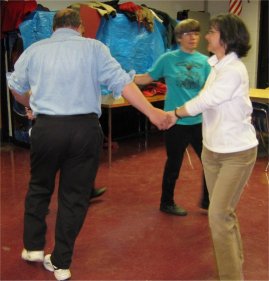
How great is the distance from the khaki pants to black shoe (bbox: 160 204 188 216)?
3.75 ft

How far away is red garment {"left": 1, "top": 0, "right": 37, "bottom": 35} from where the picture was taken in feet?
16.5

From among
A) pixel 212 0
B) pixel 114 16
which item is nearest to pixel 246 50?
pixel 114 16

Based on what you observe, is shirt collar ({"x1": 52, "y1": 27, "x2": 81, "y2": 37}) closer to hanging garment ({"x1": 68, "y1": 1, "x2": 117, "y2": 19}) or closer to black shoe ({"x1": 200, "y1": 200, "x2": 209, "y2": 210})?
black shoe ({"x1": 200, "y1": 200, "x2": 209, "y2": 210})

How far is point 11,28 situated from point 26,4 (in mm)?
357

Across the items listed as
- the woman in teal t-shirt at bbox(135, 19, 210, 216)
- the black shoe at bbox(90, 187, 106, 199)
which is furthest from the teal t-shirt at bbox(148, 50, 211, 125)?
the black shoe at bbox(90, 187, 106, 199)

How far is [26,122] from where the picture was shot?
5.52m

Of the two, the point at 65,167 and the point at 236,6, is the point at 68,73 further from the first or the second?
the point at 236,6

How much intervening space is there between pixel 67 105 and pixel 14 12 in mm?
3279

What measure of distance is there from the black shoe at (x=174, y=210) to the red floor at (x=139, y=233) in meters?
0.05

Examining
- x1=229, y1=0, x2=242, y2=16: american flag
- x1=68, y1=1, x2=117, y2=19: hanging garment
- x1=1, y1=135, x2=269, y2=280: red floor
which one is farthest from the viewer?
x1=229, y1=0, x2=242, y2=16: american flag

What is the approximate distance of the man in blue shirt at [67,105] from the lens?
2.24m

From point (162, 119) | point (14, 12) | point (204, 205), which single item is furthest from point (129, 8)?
point (162, 119)

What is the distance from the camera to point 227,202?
217 cm

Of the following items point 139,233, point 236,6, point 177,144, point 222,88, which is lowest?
point 139,233
